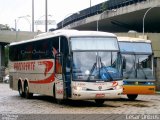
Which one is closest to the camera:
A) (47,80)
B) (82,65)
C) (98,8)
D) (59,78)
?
(82,65)

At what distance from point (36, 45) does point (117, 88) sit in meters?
6.00

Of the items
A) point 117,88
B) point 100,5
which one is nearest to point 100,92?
point 117,88

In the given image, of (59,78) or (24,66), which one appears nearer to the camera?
(59,78)

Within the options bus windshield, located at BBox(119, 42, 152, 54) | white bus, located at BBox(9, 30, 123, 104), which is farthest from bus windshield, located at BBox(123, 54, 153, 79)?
white bus, located at BBox(9, 30, 123, 104)

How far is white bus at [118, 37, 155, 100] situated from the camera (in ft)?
82.5

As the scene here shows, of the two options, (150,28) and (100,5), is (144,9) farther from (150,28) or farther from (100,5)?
(150,28)

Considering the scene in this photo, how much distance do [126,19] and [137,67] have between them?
4949 cm

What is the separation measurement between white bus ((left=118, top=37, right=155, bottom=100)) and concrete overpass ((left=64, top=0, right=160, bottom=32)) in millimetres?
34688

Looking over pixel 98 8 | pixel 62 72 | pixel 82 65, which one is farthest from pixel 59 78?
pixel 98 8

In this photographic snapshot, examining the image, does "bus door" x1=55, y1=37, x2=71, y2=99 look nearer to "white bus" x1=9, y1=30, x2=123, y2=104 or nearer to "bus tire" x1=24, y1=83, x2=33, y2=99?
"white bus" x1=9, y1=30, x2=123, y2=104

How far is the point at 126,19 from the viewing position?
74562 millimetres

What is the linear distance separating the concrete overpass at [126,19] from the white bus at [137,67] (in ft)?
114

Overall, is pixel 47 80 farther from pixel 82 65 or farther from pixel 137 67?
pixel 137 67

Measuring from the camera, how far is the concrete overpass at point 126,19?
6372cm
